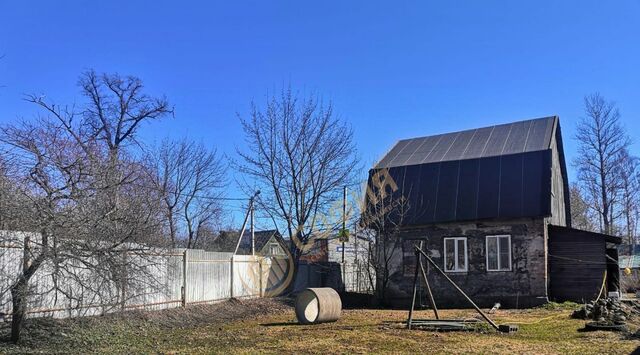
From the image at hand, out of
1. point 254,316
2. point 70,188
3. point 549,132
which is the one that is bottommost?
point 254,316

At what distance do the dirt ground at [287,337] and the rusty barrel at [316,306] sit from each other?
1.56 ft

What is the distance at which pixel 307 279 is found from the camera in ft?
88.6

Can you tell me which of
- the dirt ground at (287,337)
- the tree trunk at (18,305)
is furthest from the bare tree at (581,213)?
the tree trunk at (18,305)

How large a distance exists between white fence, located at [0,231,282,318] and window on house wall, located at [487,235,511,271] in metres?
9.18

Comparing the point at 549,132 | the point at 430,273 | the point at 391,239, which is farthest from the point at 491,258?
the point at 549,132

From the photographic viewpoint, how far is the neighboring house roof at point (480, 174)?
21844mm

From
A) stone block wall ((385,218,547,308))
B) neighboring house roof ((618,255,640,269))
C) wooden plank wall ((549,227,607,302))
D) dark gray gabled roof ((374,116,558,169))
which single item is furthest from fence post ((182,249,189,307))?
neighboring house roof ((618,255,640,269))

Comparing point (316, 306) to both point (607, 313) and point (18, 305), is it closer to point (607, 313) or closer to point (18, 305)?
point (607, 313)

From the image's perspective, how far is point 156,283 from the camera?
52.1ft

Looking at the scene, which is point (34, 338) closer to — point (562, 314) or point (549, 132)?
point (562, 314)

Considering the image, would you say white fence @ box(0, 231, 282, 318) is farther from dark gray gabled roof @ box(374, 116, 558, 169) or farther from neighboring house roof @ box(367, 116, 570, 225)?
dark gray gabled roof @ box(374, 116, 558, 169)

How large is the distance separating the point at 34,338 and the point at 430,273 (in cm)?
1628

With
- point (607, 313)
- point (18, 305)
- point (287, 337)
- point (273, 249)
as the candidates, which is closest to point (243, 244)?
point (273, 249)

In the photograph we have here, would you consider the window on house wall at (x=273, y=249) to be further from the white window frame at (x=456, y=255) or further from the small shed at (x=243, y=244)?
the white window frame at (x=456, y=255)
